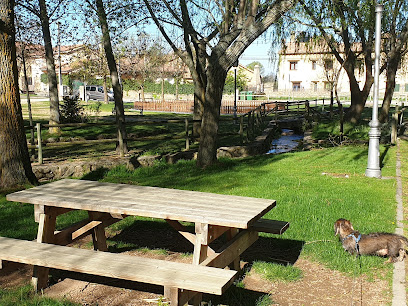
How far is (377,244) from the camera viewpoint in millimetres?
4848

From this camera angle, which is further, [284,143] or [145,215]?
[284,143]

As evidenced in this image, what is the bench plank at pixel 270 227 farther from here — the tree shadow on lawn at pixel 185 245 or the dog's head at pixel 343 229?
the dog's head at pixel 343 229

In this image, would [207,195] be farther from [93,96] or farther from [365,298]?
[93,96]

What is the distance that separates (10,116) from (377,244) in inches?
251

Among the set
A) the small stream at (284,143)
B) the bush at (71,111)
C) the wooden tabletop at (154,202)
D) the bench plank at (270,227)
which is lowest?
the small stream at (284,143)

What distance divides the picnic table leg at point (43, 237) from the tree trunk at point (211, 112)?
594cm

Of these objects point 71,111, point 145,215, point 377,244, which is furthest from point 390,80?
point 145,215

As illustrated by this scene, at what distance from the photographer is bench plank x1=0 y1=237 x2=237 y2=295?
3.13 meters

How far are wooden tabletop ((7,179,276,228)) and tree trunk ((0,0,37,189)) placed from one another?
3574 millimetres

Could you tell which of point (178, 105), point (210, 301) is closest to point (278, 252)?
point (210, 301)

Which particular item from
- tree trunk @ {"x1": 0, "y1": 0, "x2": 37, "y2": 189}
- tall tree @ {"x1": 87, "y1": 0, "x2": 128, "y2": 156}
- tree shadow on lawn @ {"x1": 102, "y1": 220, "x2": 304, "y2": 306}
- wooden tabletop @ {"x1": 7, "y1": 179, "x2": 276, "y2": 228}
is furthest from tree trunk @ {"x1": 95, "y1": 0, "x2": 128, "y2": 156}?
wooden tabletop @ {"x1": 7, "y1": 179, "x2": 276, "y2": 228}

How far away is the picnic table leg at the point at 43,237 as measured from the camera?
4.27 meters

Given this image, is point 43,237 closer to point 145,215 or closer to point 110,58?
point 145,215

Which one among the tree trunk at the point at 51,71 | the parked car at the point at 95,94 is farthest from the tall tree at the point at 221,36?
the parked car at the point at 95,94
